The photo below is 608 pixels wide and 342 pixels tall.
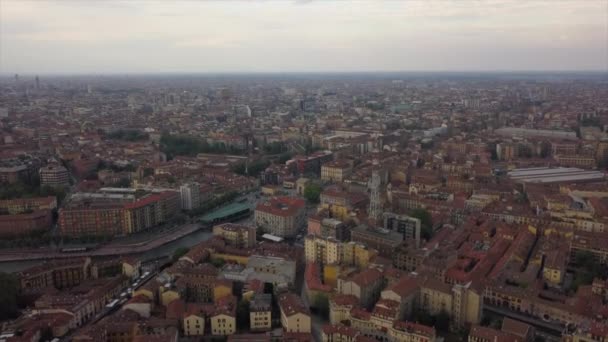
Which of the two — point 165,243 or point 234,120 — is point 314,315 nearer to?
point 165,243

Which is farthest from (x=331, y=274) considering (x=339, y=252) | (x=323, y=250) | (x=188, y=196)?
(x=188, y=196)

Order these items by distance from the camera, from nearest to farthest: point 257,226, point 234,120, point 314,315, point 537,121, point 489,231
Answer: point 314,315
point 489,231
point 257,226
point 537,121
point 234,120

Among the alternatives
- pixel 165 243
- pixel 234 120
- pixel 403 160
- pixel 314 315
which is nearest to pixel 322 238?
pixel 314 315

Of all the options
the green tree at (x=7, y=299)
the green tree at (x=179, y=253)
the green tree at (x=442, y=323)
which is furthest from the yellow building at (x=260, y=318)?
the green tree at (x=7, y=299)

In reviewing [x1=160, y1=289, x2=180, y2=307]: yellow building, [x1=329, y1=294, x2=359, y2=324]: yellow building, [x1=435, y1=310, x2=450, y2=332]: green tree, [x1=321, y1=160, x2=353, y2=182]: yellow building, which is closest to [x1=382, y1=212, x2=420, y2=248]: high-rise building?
[x1=435, y1=310, x2=450, y2=332]: green tree

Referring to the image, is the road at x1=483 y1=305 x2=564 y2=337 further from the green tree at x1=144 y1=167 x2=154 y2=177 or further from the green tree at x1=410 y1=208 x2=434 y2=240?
the green tree at x1=144 y1=167 x2=154 y2=177

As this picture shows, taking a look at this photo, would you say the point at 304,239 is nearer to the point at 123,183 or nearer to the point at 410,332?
the point at 410,332
